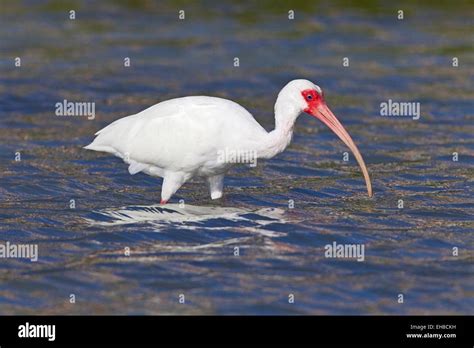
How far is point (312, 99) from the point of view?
12.1m

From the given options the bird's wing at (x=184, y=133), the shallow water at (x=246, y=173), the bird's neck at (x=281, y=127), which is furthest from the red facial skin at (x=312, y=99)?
the shallow water at (x=246, y=173)

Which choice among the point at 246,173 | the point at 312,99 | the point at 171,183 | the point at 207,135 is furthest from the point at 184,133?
the point at 246,173

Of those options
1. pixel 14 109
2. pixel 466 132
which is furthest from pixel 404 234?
pixel 14 109

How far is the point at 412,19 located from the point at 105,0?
6.71 metres

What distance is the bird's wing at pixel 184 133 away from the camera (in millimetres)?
12125

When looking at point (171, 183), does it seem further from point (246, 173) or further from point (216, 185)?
point (246, 173)

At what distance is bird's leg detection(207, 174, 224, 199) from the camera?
12992mm

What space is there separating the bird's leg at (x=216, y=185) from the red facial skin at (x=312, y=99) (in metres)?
1.43

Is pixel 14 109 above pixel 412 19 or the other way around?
the other way around

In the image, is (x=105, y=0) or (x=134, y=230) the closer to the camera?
(x=134, y=230)

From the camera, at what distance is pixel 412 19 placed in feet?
80.0

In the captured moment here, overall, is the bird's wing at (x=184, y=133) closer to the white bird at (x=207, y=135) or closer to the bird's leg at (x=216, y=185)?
the white bird at (x=207, y=135)

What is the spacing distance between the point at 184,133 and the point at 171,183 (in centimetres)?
68
